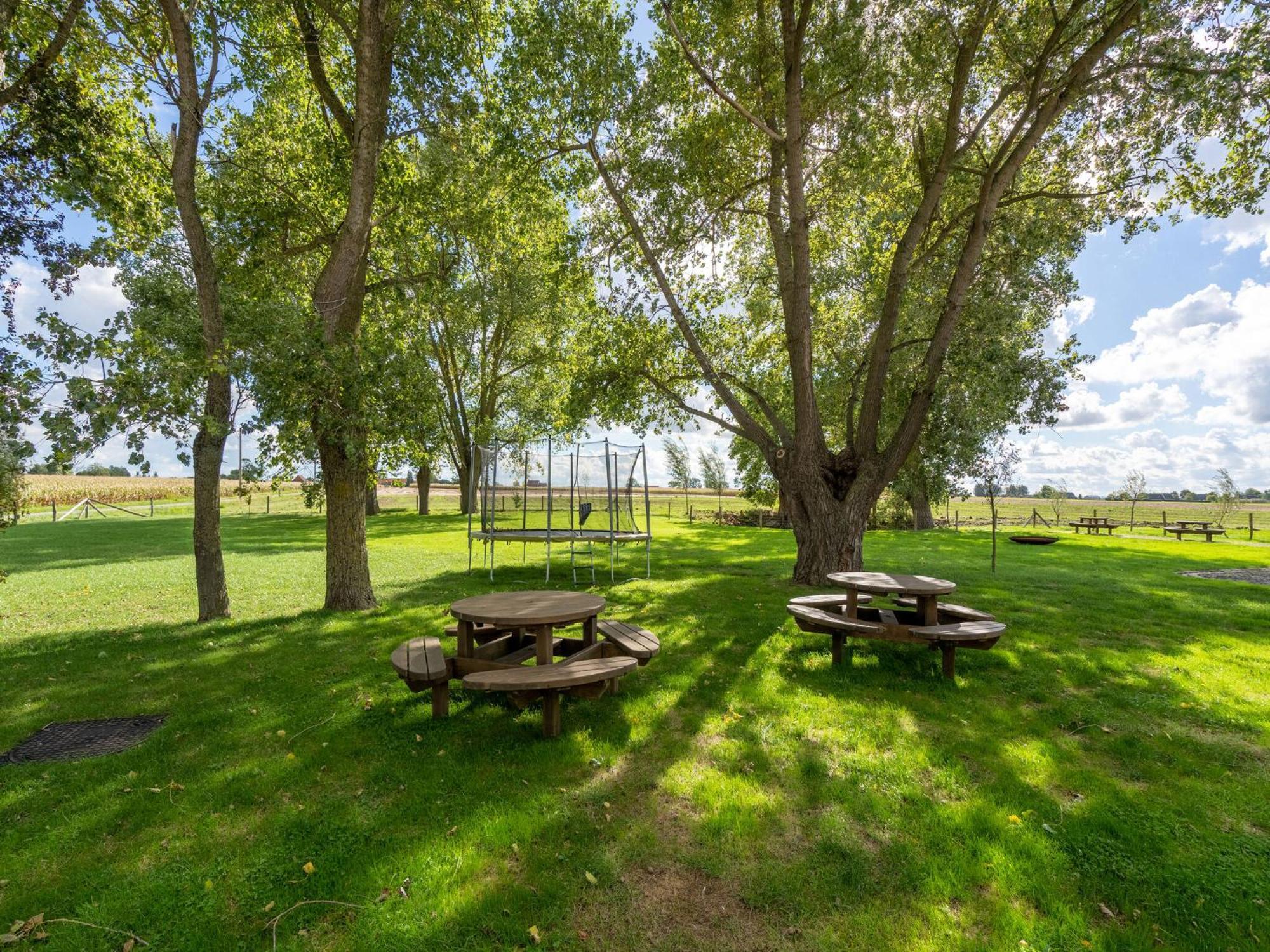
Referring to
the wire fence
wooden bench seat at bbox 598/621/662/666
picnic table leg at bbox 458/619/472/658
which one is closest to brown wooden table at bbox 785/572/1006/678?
wooden bench seat at bbox 598/621/662/666

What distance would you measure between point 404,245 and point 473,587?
563 centimetres

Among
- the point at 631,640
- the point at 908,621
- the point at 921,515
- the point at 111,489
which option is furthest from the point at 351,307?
the point at 111,489

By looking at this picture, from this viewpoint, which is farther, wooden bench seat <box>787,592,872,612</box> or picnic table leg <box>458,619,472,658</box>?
wooden bench seat <box>787,592,872,612</box>

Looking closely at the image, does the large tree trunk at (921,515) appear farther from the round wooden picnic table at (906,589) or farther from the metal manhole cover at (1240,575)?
the round wooden picnic table at (906,589)

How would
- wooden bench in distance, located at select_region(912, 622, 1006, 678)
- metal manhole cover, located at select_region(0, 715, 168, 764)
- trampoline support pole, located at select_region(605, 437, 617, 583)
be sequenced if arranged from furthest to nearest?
1. trampoline support pole, located at select_region(605, 437, 617, 583)
2. wooden bench in distance, located at select_region(912, 622, 1006, 678)
3. metal manhole cover, located at select_region(0, 715, 168, 764)

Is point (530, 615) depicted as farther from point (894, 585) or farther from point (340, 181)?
point (340, 181)

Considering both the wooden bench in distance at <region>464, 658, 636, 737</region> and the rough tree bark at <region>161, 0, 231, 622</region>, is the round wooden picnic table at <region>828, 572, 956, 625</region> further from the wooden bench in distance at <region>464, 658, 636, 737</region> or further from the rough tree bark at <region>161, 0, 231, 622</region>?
the rough tree bark at <region>161, 0, 231, 622</region>

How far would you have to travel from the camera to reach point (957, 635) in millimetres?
4676

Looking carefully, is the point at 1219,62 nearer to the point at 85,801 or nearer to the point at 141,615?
the point at 85,801

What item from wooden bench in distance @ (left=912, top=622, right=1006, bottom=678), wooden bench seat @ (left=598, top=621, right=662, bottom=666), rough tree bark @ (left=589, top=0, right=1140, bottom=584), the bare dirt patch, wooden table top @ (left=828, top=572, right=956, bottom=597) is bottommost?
the bare dirt patch

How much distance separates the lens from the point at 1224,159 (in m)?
7.64

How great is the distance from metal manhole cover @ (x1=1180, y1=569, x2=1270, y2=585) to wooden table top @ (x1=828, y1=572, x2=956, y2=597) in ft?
30.5

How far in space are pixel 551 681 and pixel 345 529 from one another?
190 inches

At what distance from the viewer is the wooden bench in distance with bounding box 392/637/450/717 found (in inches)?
148
